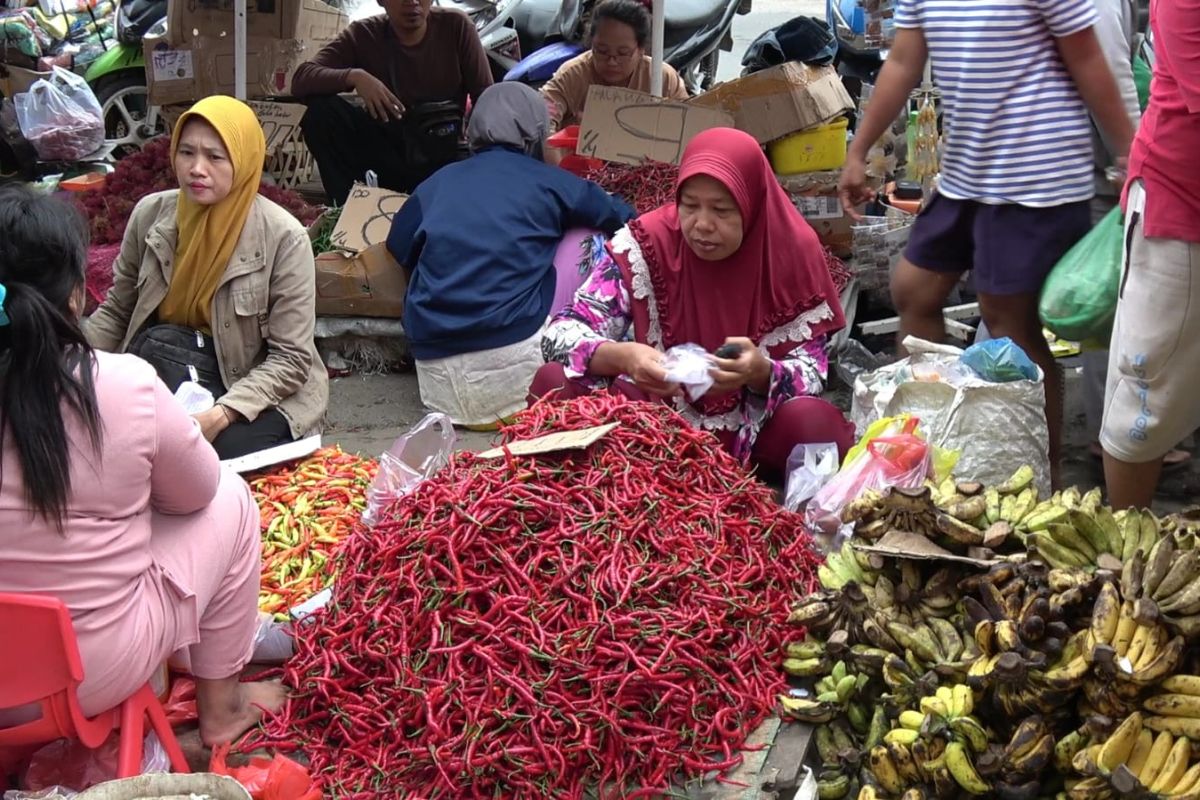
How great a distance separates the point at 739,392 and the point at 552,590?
→ 1245 mm

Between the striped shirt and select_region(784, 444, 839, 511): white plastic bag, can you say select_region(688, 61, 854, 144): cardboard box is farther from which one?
select_region(784, 444, 839, 511): white plastic bag

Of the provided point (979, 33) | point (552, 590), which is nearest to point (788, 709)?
point (552, 590)

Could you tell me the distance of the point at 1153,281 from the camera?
2.92 m

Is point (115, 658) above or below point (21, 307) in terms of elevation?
below

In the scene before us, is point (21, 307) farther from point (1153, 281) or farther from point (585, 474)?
point (1153, 281)

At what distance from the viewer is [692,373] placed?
136 inches

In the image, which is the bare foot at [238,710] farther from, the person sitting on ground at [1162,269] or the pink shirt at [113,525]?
the person sitting on ground at [1162,269]

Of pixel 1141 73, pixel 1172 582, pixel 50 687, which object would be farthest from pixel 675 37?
pixel 50 687

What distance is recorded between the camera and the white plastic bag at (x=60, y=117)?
340 inches

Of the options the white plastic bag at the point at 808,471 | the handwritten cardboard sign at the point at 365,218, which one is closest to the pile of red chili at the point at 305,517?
the white plastic bag at the point at 808,471

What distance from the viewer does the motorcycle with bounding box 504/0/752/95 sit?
812 cm

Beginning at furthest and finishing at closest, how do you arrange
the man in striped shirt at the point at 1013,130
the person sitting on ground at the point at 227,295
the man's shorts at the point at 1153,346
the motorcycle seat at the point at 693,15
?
the motorcycle seat at the point at 693,15
the person sitting on ground at the point at 227,295
the man in striped shirt at the point at 1013,130
the man's shorts at the point at 1153,346

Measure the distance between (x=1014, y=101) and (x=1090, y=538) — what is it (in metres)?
1.38

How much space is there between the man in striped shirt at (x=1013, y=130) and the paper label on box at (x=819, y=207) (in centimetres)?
170
